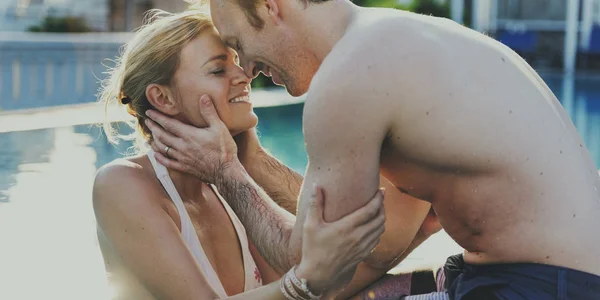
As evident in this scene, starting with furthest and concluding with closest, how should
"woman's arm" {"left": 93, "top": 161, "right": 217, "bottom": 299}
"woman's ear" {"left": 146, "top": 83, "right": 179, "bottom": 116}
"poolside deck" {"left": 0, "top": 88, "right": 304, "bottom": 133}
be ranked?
"poolside deck" {"left": 0, "top": 88, "right": 304, "bottom": 133} → "woman's ear" {"left": 146, "top": 83, "right": 179, "bottom": 116} → "woman's arm" {"left": 93, "top": 161, "right": 217, "bottom": 299}

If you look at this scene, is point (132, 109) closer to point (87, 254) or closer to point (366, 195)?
point (366, 195)

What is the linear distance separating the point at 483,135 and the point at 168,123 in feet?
4.17

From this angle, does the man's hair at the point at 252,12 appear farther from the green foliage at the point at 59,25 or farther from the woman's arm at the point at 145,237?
the green foliage at the point at 59,25

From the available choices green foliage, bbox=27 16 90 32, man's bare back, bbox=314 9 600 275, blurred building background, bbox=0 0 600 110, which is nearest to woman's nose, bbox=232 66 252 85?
man's bare back, bbox=314 9 600 275

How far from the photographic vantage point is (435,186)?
2.65 m

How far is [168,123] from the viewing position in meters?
3.32

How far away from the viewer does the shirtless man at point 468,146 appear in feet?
8.16

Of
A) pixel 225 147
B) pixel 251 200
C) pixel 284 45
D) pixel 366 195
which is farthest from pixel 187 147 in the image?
pixel 366 195

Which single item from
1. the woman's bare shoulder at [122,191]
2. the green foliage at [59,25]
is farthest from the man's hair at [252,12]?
the green foliage at [59,25]

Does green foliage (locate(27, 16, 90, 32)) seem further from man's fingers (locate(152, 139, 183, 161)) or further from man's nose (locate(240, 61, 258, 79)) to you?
man's nose (locate(240, 61, 258, 79))

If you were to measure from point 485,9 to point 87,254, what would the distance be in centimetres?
2479

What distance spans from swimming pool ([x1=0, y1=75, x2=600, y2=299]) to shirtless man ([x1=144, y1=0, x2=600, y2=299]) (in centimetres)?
244

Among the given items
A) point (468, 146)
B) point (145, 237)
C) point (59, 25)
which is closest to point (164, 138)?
point (145, 237)

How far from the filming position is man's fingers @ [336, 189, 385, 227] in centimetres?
263
